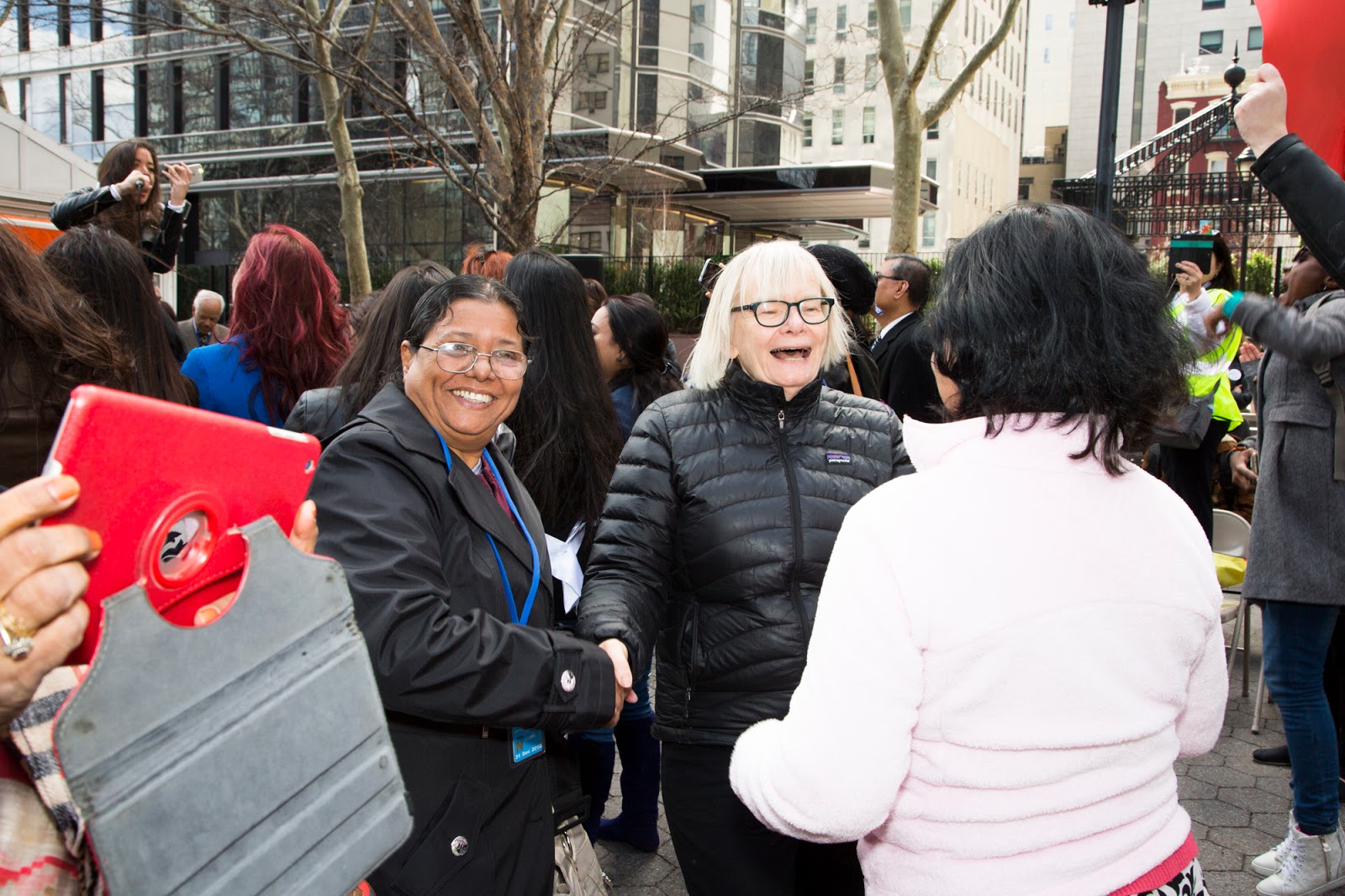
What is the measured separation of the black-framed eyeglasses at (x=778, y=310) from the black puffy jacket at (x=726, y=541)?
0.58ft

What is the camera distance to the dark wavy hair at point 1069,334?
1.63 m

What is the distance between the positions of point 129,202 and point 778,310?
292 centimetres

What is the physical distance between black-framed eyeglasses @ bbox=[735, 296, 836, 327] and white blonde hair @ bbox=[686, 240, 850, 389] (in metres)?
0.02

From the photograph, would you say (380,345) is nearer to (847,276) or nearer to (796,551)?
(796,551)

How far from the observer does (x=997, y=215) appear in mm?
1763

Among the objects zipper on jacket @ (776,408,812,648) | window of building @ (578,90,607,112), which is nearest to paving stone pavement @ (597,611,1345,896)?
zipper on jacket @ (776,408,812,648)

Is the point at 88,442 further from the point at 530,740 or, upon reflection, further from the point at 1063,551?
the point at 530,740

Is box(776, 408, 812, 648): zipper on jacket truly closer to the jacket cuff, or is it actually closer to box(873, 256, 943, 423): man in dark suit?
the jacket cuff

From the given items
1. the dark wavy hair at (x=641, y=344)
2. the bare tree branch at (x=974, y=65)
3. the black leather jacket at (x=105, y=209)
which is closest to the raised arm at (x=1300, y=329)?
the dark wavy hair at (x=641, y=344)

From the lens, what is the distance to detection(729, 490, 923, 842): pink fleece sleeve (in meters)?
1.51

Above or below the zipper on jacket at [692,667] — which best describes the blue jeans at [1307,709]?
below

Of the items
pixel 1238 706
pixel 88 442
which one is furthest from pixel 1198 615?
pixel 1238 706

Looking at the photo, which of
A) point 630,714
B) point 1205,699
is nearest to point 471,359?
point 1205,699

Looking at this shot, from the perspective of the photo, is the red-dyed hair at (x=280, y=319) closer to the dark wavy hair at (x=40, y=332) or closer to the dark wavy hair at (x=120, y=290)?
the dark wavy hair at (x=120, y=290)
